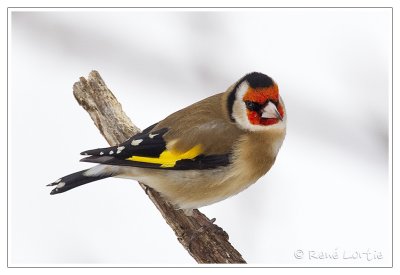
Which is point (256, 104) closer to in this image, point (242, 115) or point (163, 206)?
point (242, 115)

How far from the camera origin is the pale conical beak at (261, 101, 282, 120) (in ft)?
13.3

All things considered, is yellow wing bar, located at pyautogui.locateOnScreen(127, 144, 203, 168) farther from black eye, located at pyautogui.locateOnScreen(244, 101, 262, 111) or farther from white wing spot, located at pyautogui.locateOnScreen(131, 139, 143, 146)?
black eye, located at pyautogui.locateOnScreen(244, 101, 262, 111)

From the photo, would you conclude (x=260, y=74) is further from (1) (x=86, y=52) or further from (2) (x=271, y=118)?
(1) (x=86, y=52)

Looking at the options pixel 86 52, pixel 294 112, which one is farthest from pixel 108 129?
pixel 294 112

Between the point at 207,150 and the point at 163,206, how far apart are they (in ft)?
2.08

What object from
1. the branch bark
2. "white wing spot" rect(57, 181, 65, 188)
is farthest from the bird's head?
"white wing spot" rect(57, 181, 65, 188)

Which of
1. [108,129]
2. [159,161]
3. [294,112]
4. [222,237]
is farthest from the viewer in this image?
[108,129]

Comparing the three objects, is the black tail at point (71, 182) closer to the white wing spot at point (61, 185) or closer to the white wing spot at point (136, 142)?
→ the white wing spot at point (61, 185)

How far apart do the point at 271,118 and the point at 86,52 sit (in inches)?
52.6

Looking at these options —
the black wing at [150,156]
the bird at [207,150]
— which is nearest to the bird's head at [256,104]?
the bird at [207,150]

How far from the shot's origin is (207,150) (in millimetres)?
4113

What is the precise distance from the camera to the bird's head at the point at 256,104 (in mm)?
4055

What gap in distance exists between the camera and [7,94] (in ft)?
14.8

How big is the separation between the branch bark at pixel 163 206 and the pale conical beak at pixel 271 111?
924mm
